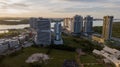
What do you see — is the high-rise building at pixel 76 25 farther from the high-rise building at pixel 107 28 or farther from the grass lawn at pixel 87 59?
the grass lawn at pixel 87 59

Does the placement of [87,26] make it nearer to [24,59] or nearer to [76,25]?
[76,25]

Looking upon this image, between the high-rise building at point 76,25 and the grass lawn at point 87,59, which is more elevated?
the high-rise building at point 76,25

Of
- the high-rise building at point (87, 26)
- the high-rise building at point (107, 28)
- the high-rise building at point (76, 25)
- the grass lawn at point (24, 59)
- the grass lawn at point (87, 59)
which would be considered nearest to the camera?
the grass lawn at point (24, 59)

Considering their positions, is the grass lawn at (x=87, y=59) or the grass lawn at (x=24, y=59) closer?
the grass lawn at (x=24, y=59)

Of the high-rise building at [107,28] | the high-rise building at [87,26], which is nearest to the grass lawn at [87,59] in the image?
the high-rise building at [107,28]

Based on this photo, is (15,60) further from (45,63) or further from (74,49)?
(74,49)

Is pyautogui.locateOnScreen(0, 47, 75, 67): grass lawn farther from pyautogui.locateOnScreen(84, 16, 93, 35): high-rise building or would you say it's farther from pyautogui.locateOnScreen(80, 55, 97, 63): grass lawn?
pyautogui.locateOnScreen(84, 16, 93, 35): high-rise building

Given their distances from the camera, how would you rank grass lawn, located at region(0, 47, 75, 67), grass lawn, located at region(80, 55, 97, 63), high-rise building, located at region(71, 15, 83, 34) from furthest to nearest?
high-rise building, located at region(71, 15, 83, 34) < grass lawn, located at region(80, 55, 97, 63) < grass lawn, located at region(0, 47, 75, 67)

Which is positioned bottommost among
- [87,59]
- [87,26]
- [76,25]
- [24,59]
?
[87,59]

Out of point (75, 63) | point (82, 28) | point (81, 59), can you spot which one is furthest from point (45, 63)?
point (82, 28)

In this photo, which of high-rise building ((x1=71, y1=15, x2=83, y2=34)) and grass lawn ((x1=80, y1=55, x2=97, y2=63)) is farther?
high-rise building ((x1=71, y1=15, x2=83, y2=34))

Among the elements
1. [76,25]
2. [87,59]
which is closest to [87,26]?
[76,25]

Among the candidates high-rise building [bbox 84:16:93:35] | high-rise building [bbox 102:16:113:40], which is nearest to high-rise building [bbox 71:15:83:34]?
high-rise building [bbox 84:16:93:35]
